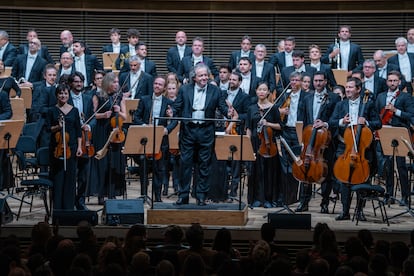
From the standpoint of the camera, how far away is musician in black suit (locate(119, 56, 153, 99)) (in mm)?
10711

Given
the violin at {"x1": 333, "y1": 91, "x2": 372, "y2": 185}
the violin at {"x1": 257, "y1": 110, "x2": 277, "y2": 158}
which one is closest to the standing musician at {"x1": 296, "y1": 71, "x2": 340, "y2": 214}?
the violin at {"x1": 257, "y1": 110, "x2": 277, "y2": 158}

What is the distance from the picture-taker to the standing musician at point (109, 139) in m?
9.52

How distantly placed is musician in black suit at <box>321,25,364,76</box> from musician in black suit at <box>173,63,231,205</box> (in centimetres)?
360

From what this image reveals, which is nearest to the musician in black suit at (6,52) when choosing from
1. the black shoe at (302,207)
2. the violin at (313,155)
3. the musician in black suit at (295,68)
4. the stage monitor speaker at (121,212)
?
the musician in black suit at (295,68)

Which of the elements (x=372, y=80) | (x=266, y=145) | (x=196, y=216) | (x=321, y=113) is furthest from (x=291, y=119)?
(x=196, y=216)

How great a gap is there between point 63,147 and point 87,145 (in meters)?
0.38

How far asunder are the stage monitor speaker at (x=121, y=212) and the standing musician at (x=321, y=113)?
72.4 inches

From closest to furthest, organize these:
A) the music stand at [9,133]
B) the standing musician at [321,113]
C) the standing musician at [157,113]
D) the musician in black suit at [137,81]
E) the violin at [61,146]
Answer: the violin at [61,146] → the music stand at [9,133] → the standing musician at [321,113] → the standing musician at [157,113] → the musician in black suit at [137,81]

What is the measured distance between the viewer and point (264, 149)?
9.45 m

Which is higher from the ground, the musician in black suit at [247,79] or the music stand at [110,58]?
the music stand at [110,58]

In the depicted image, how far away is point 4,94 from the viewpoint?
9.64m

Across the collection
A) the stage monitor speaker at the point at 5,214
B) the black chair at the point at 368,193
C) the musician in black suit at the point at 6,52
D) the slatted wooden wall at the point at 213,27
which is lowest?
the stage monitor speaker at the point at 5,214

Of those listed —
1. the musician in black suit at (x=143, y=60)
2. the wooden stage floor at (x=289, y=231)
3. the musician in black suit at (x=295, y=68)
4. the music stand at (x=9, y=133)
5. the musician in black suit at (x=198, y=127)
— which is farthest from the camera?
the musician in black suit at (x=143, y=60)

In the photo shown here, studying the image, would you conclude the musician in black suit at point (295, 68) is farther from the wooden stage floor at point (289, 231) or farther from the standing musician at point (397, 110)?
the wooden stage floor at point (289, 231)
